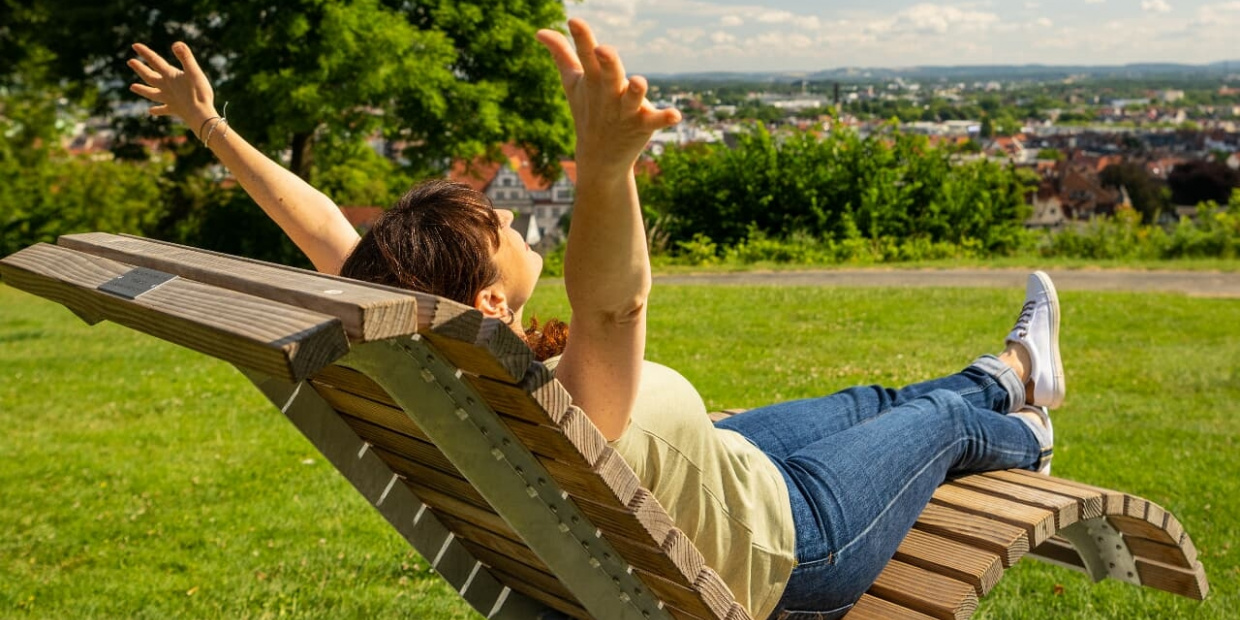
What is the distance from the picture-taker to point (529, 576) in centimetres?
241

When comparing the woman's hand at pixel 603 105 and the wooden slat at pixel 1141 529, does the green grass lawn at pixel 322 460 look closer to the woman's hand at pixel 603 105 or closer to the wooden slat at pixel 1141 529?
the wooden slat at pixel 1141 529

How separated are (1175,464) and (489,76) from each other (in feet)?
61.4

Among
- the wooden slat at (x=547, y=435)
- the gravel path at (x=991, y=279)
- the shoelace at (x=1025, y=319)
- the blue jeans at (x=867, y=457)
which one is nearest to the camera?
the wooden slat at (x=547, y=435)

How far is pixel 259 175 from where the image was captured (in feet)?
9.06

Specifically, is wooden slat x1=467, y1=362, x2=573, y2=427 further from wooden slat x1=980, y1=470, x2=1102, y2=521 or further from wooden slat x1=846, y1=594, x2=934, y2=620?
wooden slat x1=980, y1=470, x2=1102, y2=521

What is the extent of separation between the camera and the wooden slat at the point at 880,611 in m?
2.44

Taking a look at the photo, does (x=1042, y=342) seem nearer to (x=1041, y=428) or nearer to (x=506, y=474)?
(x=1041, y=428)

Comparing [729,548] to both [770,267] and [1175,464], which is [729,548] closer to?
[1175,464]

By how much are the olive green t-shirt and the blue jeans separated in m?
0.07

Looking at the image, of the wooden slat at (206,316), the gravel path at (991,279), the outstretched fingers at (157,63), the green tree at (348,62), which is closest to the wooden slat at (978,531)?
the wooden slat at (206,316)

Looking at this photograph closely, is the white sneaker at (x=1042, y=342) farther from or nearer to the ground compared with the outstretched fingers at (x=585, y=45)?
nearer to the ground

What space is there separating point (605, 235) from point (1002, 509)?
1.68m

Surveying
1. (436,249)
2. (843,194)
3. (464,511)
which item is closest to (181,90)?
(436,249)

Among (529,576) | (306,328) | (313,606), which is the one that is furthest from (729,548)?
(313,606)
